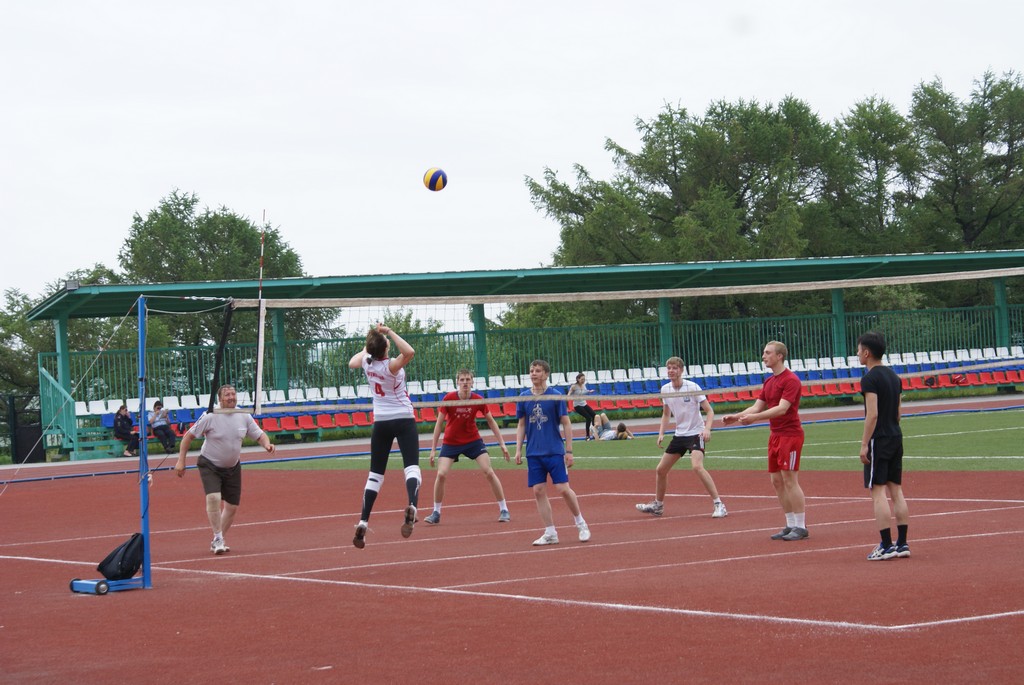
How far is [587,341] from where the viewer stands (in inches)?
1791

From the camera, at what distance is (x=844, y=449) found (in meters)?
24.9

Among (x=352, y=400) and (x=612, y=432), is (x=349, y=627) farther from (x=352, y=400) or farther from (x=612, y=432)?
(x=352, y=400)

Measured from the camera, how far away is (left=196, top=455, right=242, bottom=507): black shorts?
14062 mm

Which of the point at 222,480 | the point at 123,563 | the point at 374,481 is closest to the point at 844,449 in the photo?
the point at 222,480

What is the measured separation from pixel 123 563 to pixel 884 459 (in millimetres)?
6784

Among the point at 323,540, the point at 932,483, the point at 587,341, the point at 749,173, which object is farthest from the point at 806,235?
the point at 323,540

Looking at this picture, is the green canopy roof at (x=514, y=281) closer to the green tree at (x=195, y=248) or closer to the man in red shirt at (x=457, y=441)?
the man in red shirt at (x=457, y=441)

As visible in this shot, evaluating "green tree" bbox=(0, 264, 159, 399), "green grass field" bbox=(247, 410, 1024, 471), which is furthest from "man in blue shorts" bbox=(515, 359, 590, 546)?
"green tree" bbox=(0, 264, 159, 399)

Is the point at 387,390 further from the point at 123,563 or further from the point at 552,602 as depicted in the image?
the point at 552,602

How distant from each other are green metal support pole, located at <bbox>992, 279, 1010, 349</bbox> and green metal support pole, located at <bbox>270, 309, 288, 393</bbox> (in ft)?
89.0

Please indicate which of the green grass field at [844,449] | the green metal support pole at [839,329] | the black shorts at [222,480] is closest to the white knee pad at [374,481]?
the black shorts at [222,480]

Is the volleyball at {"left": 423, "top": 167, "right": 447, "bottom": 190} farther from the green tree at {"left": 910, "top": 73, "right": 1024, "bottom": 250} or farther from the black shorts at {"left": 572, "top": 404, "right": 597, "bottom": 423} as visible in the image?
the green tree at {"left": 910, "top": 73, "right": 1024, "bottom": 250}

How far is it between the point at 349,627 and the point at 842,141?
222 feet

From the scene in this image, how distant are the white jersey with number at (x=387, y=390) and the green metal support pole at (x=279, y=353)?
28.4 m
